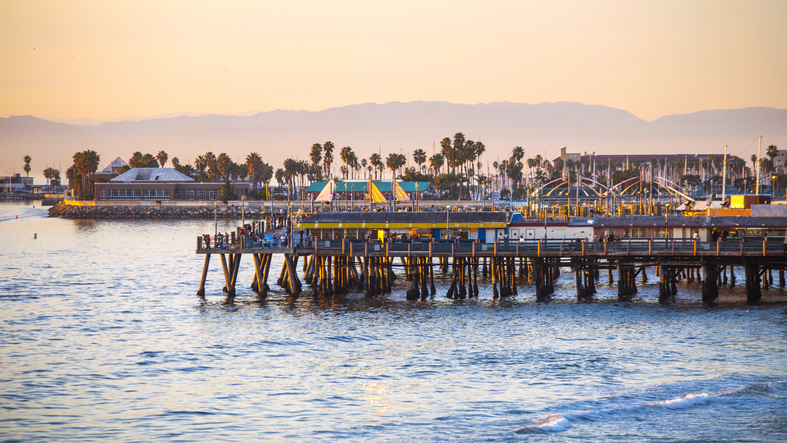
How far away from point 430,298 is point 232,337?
1817 centimetres

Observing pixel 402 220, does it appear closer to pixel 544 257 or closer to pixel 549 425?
pixel 544 257

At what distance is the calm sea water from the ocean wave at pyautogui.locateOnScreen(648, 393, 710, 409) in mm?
94

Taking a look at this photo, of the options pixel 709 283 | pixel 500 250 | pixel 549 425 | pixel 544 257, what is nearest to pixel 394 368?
pixel 549 425

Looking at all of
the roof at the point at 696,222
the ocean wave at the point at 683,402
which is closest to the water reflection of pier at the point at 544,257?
the roof at the point at 696,222

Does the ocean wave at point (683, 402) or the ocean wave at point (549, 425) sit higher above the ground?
the ocean wave at point (683, 402)

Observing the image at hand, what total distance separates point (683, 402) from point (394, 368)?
46.3 ft

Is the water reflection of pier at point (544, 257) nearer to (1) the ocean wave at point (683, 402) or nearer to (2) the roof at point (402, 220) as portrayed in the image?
(2) the roof at point (402, 220)

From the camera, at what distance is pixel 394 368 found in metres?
40.2

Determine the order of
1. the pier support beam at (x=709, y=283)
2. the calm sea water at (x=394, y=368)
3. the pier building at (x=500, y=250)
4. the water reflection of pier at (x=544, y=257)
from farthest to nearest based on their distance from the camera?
the pier support beam at (x=709, y=283) → the pier building at (x=500, y=250) → the water reflection of pier at (x=544, y=257) → the calm sea water at (x=394, y=368)

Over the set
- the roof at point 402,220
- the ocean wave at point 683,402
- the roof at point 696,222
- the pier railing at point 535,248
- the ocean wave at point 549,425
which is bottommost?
the ocean wave at point 549,425

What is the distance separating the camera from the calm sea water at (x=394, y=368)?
3203 cm

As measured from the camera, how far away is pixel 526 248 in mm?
57688

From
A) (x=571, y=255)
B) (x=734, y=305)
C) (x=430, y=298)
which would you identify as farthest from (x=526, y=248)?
(x=734, y=305)

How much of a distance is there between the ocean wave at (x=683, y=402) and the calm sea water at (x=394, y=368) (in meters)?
0.09
